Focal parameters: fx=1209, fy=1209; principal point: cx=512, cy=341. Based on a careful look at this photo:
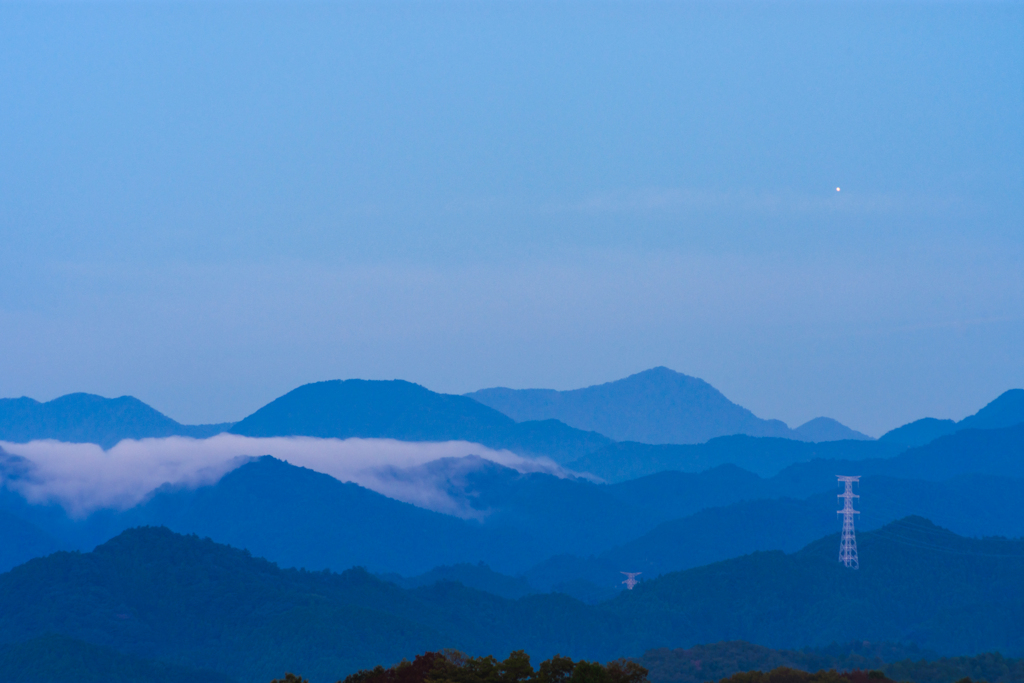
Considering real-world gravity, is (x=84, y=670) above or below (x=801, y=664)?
below

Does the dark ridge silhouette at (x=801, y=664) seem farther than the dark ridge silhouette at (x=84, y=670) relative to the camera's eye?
No

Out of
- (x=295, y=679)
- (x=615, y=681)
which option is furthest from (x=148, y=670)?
(x=615, y=681)

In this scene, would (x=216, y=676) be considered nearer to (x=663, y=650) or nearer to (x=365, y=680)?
(x=663, y=650)

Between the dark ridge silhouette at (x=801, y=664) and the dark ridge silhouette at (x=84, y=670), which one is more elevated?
the dark ridge silhouette at (x=801, y=664)

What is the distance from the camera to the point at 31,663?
197125mm

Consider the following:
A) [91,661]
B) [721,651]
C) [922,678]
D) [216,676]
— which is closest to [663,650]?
[721,651]

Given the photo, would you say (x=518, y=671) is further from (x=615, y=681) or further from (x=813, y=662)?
(x=813, y=662)

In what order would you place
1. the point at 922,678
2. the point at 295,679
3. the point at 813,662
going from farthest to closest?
the point at 813,662 < the point at 922,678 < the point at 295,679

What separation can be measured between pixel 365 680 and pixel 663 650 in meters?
123

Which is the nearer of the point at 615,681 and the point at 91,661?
the point at 615,681

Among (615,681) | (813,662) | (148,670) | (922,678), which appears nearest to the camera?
(615,681)

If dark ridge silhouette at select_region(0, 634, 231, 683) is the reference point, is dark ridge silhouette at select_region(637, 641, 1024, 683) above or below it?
above

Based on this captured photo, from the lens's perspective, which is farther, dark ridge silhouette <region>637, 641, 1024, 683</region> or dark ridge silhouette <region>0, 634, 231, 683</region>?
dark ridge silhouette <region>0, 634, 231, 683</region>

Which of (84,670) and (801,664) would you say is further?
(84,670)
